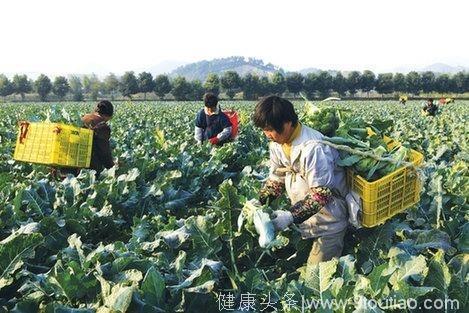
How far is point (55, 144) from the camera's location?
215 inches

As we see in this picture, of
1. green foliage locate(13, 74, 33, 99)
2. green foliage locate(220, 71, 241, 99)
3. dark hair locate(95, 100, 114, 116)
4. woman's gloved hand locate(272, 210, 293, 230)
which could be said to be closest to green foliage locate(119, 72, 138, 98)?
green foliage locate(220, 71, 241, 99)

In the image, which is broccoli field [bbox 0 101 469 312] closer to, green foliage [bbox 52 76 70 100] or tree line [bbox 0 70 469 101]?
tree line [bbox 0 70 469 101]

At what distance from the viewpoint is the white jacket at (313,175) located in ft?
10.6

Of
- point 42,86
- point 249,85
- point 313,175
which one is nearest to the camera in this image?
point 313,175

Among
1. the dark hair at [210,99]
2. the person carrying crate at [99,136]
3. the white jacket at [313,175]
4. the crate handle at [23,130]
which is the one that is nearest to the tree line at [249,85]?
the dark hair at [210,99]

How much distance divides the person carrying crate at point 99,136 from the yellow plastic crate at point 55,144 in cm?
12

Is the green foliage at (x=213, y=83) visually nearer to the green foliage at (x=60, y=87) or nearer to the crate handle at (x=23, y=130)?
the green foliage at (x=60, y=87)

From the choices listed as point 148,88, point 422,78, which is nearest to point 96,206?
point 148,88

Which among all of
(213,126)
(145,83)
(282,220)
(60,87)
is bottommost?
(145,83)

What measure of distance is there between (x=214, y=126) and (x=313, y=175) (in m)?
5.31

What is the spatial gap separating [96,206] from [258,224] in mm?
2561

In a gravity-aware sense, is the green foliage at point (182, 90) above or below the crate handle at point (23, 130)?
below

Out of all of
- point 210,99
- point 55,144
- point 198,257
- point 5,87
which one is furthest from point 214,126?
point 5,87

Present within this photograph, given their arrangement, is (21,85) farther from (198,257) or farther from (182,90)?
(198,257)
